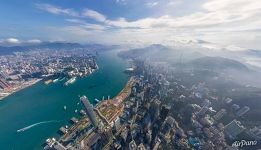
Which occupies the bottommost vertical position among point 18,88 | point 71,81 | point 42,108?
point 42,108

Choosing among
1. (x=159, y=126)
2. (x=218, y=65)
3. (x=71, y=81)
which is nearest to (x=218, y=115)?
(x=159, y=126)

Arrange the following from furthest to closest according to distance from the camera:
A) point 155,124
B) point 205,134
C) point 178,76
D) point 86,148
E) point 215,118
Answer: point 178,76, point 215,118, point 155,124, point 205,134, point 86,148

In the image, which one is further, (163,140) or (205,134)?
(205,134)

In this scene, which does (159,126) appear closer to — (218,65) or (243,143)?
(243,143)

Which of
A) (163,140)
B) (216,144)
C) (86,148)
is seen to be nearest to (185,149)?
(163,140)

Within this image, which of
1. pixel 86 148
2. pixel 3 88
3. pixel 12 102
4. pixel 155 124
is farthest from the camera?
pixel 3 88

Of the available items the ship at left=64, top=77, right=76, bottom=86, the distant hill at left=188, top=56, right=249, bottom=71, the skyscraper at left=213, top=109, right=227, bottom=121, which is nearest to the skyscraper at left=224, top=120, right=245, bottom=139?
the skyscraper at left=213, top=109, right=227, bottom=121

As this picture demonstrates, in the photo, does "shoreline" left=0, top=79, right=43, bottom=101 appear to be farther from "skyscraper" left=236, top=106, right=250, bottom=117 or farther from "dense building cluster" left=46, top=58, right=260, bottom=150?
"skyscraper" left=236, top=106, right=250, bottom=117

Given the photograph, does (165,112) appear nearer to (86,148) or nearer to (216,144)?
(216,144)
